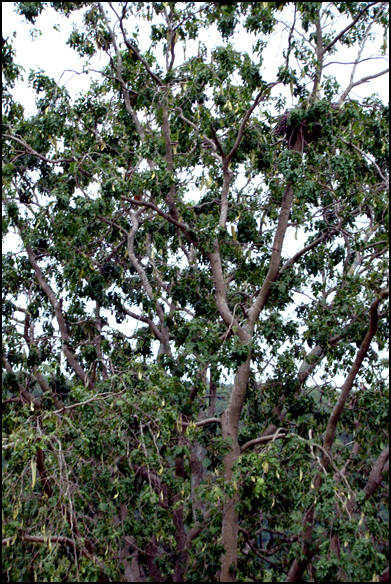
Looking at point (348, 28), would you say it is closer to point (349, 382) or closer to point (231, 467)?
point (349, 382)

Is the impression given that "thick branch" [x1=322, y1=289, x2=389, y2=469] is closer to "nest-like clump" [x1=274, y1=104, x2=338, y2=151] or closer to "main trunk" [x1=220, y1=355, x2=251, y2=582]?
"main trunk" [x1=220, y1=355, x2=251, y2=582]

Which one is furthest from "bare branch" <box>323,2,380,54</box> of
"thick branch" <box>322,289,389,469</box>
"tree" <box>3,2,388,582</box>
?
"thick branch" <box>322,289,389,469</box>

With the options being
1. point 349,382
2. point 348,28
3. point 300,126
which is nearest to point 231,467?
point 349,382

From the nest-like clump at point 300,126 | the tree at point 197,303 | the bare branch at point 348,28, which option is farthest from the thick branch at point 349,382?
the bare branch at point 348,28

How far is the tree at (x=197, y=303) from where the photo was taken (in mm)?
6684

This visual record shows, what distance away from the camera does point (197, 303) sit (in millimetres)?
8859

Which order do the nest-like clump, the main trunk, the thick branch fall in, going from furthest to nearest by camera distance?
the nest-like clump, the main trunk, the thick branch

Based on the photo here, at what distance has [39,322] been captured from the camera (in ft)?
31.0

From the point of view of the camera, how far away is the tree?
263 inches

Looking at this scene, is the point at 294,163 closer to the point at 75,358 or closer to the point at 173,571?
the point at 75,358

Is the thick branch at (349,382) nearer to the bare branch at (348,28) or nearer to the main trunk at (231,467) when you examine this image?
the main trunk at (231,467)

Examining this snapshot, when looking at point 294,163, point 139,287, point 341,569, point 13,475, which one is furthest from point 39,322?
point 341,569

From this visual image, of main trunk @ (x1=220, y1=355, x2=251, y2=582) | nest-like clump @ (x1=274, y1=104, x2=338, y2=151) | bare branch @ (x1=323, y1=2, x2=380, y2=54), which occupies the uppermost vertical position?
bare branch @ (x1=323, y1=2, x2=380, y2=54)

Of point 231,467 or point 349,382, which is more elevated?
point 349,382
